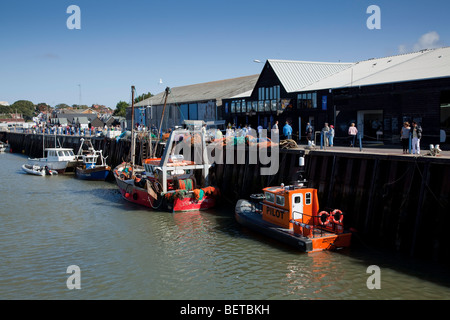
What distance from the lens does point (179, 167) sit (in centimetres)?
2672

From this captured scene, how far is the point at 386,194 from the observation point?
1783cm

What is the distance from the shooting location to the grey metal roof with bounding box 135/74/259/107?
5088cm

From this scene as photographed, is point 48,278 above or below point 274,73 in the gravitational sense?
below

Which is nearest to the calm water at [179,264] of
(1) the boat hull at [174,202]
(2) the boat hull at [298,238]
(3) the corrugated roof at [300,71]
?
(2) the boat hull at [298,238]

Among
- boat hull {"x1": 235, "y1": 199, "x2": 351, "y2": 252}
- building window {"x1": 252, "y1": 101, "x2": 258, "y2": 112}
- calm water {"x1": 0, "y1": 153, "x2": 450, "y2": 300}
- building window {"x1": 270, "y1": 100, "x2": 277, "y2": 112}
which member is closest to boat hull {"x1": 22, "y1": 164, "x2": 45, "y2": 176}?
calm water {"x1": 0, "y1": 153, "x2": 450, "y2": 300}

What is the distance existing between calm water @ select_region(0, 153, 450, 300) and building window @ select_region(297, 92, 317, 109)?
629 inches

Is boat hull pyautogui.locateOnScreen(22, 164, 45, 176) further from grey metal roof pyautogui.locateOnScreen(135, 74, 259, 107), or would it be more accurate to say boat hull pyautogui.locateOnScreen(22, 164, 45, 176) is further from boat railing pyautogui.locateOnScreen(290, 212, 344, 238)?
A: boat railing pyautogui.locateOnScreen(290, 212, 344, 238)

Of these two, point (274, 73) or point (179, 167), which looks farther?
point (274, 73)

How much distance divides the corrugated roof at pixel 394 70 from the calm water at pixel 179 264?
50.8 ft

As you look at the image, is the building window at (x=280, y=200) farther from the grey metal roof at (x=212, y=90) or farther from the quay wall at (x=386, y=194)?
the grey metal roof at (x=212, y=90)

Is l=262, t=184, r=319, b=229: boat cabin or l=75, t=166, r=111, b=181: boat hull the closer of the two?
l=262, t=184, r=319, b=229: boat cabin
